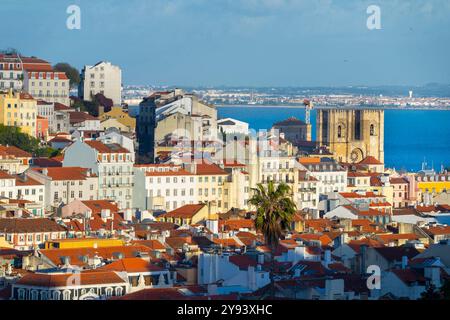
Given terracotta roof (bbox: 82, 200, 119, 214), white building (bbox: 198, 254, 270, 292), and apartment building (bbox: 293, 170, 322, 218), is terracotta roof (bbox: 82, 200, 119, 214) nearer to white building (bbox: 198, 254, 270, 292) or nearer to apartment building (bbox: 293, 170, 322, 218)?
apartment building (bbox: 293, 170, 322, 218)

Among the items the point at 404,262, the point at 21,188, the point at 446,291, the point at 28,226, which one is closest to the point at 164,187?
the point at 21,188

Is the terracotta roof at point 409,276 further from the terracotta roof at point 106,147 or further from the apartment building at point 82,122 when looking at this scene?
the apartment building at point 82,122

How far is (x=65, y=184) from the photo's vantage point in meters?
68.9

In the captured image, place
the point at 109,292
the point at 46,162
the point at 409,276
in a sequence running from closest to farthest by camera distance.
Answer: the point at 109,292
the point at 409,276
the point at 46,162

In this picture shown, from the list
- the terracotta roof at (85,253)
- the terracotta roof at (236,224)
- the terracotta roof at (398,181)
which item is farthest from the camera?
the terracotta roof at (398,181)

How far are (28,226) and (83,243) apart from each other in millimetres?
6378

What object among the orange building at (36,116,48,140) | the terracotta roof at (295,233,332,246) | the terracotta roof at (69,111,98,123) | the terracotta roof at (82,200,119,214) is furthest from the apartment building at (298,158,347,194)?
the terracotta roof at (295,233,332,246)

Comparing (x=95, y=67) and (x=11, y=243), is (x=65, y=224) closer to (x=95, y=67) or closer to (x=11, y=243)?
(x=11, y=243)

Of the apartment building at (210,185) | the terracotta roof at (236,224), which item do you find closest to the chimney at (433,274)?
the terracotta roof at (236,224)

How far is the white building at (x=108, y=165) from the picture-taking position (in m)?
72.0

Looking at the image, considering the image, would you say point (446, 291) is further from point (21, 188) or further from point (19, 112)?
point (19, 112)

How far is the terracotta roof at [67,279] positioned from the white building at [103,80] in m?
66.1

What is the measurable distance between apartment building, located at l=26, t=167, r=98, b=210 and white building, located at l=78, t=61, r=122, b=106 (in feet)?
116

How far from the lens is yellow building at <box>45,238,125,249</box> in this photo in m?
48.6
